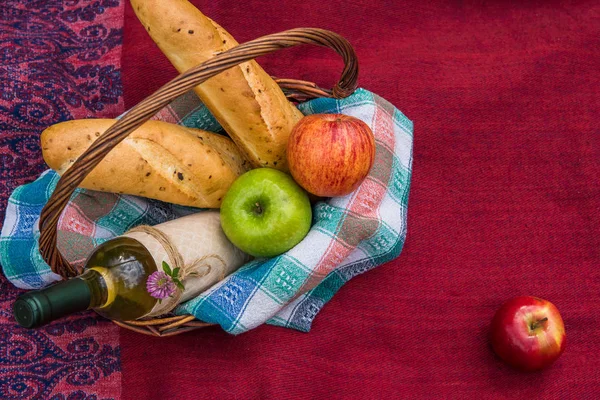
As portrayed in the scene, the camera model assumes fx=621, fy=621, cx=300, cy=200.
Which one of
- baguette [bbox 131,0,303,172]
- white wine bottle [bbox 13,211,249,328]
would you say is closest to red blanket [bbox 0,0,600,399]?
white wine bottle [bbox 13,211,249,328]

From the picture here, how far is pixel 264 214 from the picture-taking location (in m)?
0.72

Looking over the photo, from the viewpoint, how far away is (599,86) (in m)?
0.95

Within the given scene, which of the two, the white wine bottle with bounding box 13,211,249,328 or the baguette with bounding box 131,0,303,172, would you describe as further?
the baguette with bounding box 131,0,303,172

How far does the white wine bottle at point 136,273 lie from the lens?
529 millimetres

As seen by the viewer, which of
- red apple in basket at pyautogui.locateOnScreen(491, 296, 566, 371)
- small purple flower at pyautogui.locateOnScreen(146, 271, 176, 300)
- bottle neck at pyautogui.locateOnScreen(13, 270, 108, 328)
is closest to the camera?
bottle neck at pyautogui.locateOnScreen(13, 270, 108, 328)

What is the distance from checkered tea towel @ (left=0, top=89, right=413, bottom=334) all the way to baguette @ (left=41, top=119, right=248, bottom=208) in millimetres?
60

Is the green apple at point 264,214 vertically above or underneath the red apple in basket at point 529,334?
above

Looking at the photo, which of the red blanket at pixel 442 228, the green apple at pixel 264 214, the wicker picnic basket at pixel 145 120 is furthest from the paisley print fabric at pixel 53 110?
the green apple at pixel 264 214

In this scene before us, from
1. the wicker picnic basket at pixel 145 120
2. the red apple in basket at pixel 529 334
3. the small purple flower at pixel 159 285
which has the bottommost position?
the red apple in basket at pixel 529 334

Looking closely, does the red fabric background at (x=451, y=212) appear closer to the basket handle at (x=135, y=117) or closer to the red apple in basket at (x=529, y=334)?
the red apple in basket at (x=529, y=334)

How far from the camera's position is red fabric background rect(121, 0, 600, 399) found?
2.56ft

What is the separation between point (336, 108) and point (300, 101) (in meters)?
0.06

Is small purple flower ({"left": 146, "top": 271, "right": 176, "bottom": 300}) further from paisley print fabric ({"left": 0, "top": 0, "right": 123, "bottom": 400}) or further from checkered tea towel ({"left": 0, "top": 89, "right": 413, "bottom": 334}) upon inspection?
paisley print fabric ({"left": 0, "top": 0, "right": 123, "bottom": 400})

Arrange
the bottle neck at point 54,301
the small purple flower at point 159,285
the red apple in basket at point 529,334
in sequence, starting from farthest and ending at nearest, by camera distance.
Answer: the red apple in basket at point 529,334
the small purple flower at point 159,285
the bottle neck at point 54,301
